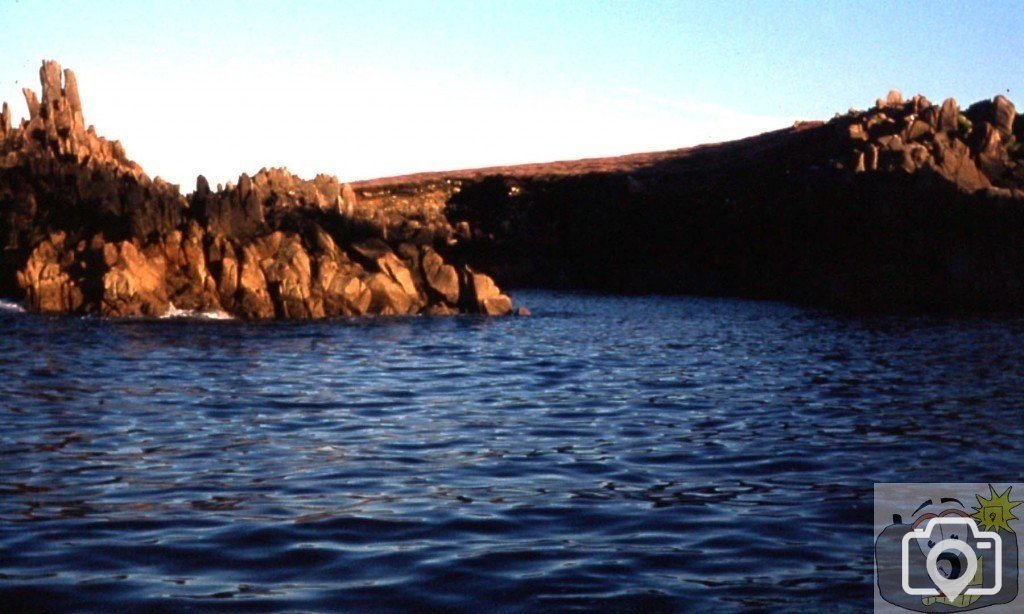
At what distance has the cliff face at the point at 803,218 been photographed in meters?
70.6

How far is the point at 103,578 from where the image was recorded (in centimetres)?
1112

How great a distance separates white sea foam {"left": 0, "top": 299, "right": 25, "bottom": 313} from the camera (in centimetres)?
5694

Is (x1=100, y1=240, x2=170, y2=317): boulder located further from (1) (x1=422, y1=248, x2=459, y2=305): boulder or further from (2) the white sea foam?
(1) (x1=422, y1=248, x2=459, y2=305): boulder

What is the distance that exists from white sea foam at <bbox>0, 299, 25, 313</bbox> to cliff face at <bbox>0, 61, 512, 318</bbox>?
2.84 ft

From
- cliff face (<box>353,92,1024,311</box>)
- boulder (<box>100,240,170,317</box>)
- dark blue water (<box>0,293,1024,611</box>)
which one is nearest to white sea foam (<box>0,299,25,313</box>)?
boulder (<box>100,240,170,317</box>)

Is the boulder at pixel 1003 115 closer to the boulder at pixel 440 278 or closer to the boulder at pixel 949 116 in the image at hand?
the boulder at pixel 949 116

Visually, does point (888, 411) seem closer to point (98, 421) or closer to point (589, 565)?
point (589, 565)

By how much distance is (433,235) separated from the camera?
6988 centimetres

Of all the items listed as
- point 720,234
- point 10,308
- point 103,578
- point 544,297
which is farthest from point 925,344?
point 720,234

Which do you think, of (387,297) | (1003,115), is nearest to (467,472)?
(387,297)

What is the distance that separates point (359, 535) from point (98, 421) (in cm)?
1044

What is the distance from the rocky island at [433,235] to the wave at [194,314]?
0.49m

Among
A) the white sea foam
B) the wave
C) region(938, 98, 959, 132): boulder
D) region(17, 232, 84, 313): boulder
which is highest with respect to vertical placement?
region(938, 98, 959, 132): boulder

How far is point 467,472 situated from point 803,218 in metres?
75.5
